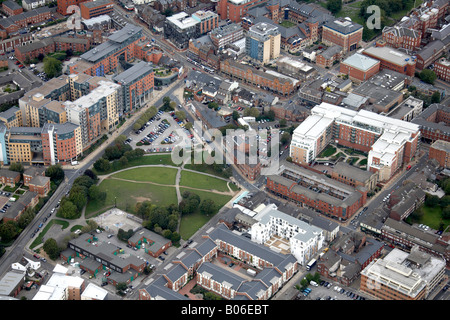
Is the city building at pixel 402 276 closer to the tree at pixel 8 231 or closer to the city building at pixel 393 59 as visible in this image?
the tree at pixel 8 231

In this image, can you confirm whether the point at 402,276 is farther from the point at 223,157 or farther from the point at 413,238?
the point at 223,157

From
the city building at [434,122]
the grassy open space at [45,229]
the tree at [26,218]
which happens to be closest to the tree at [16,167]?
the tree at [26,218]

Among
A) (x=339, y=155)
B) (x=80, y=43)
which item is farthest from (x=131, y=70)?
(x=339, y=155)

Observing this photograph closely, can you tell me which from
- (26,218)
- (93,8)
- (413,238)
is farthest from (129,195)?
(93,8)

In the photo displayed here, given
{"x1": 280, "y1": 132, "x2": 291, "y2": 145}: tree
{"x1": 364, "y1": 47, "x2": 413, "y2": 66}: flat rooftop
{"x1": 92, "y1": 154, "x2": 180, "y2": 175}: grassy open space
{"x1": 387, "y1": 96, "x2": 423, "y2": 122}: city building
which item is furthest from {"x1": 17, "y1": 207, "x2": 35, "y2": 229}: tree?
{"x1": 364, "y1": 47, "x2": 413, "y2": 66}: flat rooftop

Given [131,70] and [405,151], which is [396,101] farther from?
[131,70]

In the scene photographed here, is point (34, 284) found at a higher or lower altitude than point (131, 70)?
lower
